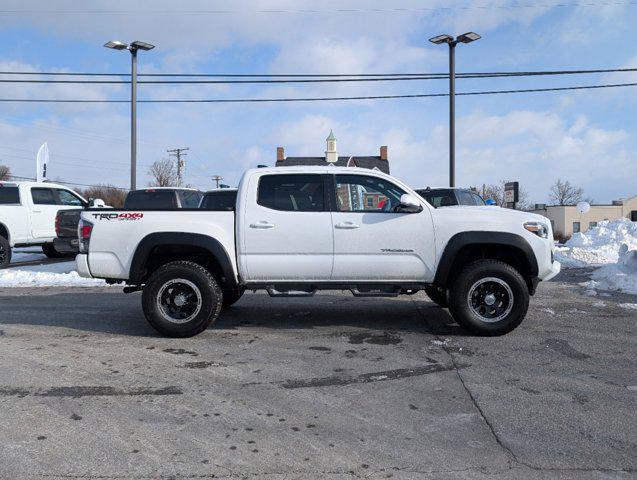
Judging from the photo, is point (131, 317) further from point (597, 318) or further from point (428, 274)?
point (597, 318)

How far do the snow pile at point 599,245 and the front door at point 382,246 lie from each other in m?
9.57

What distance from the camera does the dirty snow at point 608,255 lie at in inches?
411

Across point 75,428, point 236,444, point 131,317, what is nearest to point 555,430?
point 236,444

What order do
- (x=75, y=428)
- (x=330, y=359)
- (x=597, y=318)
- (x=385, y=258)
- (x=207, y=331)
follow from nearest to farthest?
1. (x=75, y=428)
2. (x=330, y=359)
3. (x=385, y=258)
4. (x=207, y=331)
5. (x=597, y=318)

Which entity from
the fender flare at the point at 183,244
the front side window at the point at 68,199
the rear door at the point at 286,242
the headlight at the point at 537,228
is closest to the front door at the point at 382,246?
the rear door at the point at 286,242

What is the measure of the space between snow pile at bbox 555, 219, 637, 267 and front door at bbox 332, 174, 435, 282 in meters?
9.57

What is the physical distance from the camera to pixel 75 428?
12.8 feet

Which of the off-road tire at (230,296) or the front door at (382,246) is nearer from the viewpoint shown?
the front door at (382,246)

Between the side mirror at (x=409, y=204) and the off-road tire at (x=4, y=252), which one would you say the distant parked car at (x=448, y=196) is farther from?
the off-road tire at (x=4, y=252)

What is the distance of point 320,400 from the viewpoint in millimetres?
4441

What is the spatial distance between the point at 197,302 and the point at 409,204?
271 centimetres

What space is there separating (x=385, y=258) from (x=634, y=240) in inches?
547

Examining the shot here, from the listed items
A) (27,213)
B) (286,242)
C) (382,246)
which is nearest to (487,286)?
(382,246)

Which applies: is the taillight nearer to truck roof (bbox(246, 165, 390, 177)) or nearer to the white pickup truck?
the white pickup truck
